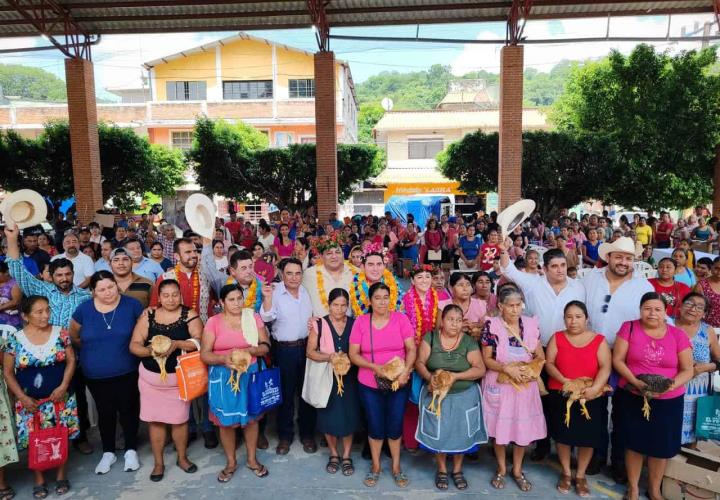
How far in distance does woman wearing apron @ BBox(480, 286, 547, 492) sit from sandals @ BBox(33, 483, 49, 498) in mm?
3246

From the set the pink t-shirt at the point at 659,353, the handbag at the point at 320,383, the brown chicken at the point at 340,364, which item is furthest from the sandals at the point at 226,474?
the pink t-shirt at the point at 659,353

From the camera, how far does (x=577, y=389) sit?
11.4 ft

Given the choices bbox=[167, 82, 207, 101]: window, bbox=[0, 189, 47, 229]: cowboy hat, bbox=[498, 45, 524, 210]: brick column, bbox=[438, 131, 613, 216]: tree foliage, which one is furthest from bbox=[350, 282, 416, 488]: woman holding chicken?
bbox=[167, 82, 207, 101]: window

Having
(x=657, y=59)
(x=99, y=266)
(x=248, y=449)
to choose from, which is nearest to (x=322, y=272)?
(x=248, y=449)

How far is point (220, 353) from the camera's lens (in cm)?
377

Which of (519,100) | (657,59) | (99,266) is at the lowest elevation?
(99,266)

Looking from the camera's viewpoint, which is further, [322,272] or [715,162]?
[715,162]

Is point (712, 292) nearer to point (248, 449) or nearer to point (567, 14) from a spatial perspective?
point (248, 449)

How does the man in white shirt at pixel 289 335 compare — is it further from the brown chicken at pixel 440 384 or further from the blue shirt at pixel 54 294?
the blue shirt at pixel 54 294

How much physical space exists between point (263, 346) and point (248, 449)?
0.85 meters

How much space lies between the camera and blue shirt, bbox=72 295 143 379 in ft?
12.6

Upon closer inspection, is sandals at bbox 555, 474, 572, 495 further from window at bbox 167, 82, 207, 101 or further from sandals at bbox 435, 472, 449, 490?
window at bbox 167, 82, 207, 101

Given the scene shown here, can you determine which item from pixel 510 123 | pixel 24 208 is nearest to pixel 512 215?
pixel 24 208

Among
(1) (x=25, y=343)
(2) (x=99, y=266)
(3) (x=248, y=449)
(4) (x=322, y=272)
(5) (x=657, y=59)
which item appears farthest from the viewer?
(5) (x=657, y=59)
